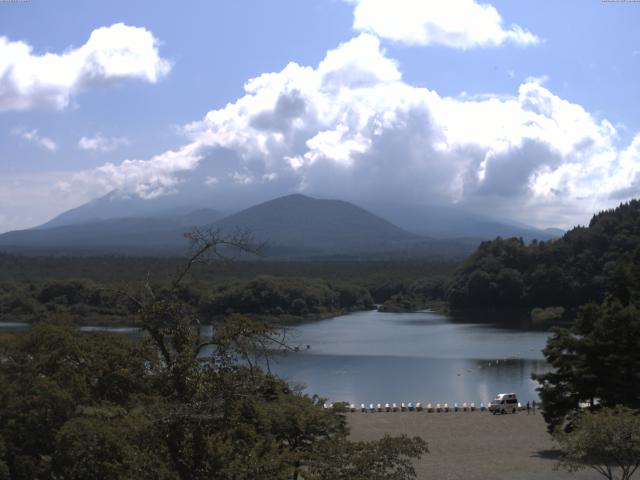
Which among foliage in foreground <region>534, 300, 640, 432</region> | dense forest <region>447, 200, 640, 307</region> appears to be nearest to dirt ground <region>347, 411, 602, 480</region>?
foliage in foreground <region>534, 300, 640, 432</region>

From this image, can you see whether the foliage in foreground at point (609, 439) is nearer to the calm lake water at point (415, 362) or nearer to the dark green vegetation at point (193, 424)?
the dark green vegetation at point (193, 424)

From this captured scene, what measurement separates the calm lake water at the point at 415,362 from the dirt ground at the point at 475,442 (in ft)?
12.3

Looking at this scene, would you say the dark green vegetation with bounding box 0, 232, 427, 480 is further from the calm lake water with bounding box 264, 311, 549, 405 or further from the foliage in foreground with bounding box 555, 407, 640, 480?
the calm lake water with bounding box 264, 311, 549, 405

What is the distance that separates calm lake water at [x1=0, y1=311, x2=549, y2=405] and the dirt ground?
376 cm

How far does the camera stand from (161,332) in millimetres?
6016

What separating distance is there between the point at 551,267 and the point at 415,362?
26.5m

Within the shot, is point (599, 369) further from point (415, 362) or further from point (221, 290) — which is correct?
point (221, 290)

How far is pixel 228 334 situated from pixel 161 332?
51 cm

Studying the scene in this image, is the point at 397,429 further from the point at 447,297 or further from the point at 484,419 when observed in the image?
the point at 447,297

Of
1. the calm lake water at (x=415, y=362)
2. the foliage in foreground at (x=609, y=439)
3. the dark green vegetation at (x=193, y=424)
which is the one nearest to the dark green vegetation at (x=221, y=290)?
the calm lake water at (x=415, y=362)

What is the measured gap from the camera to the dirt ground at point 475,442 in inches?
573

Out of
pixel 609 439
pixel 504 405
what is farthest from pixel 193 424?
pixel 504 405

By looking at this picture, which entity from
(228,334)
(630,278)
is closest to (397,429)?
(630,278)

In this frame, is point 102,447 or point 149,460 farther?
point 102,447
